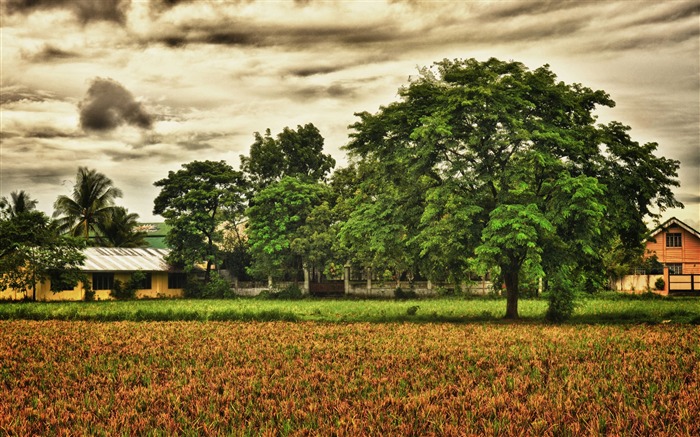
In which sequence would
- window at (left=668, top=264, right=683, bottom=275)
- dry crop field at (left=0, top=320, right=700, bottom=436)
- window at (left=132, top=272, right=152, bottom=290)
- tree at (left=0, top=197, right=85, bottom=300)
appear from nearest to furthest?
dry crop field at (left=0, top=320, right=700, bottom=436)
tree at (left=0, top=197, right=85, bottom=300)
window at (left=132, top=272, right=152, bottom=290)
window at (left=668, top=264, right=683, bottom=275)

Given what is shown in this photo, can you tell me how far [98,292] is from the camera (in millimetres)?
48406

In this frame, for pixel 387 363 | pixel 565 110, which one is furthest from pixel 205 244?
pixel 387 363

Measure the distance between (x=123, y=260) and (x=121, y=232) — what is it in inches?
332

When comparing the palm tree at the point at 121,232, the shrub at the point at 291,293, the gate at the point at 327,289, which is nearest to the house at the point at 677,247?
the gate at the point at 327,289

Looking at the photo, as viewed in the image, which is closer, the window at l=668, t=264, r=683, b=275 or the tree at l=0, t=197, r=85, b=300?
the tree at l=0, t=197, r=85, b=300

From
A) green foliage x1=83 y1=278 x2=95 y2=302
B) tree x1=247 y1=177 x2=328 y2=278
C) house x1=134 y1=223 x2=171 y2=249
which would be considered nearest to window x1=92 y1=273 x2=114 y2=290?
green foliage x1=83 y1=278 x2=95 y2=302

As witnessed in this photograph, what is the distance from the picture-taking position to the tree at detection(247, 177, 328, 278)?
48.2 meters

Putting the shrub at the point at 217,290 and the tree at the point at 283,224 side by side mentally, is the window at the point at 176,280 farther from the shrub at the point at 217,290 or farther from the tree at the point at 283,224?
the tree at the point at 283,224

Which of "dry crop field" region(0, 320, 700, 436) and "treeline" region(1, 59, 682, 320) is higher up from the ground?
"treeline" region(1, 59, 682, 320)

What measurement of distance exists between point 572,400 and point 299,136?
4677 cm

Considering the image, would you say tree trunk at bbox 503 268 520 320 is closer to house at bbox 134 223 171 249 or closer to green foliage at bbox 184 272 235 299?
green foliage at bbox 184 272 235 299

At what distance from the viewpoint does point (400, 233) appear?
26.3 metres

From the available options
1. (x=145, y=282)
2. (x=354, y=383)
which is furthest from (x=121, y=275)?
(x=354, y=383)

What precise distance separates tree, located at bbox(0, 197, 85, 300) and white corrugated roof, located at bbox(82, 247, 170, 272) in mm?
2658
